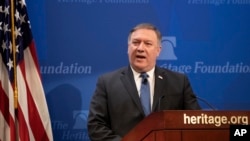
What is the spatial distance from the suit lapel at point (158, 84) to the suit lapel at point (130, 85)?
0.13 meters

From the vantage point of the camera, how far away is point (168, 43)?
4625mm

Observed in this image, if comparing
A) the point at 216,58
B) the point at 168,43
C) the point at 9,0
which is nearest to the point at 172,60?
the point at 168,43

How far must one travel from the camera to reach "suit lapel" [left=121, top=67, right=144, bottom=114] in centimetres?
358

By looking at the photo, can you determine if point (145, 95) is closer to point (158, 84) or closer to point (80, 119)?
point (158, 84)

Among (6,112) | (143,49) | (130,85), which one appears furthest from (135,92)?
(6,112)

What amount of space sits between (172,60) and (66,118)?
1237mm

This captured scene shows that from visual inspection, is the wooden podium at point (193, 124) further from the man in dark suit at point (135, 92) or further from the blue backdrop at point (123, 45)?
the blue backdrop at point (123, 45)

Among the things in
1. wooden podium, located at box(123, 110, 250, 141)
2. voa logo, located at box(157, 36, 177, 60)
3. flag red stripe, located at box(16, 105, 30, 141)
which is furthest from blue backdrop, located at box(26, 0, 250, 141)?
wooden podium, located at box(123, 110, 250, 141)

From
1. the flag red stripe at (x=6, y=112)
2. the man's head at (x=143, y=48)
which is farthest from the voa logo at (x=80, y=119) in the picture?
the man's head at (x=143, y=48)

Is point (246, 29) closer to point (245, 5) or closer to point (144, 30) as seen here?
point (245, 5)

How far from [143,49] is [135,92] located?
36 cm

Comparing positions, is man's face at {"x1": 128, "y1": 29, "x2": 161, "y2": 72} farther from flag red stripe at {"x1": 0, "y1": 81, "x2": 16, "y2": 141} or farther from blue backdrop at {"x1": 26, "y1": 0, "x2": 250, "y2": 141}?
flag red stripe at {"x1": 0, "y1": 81, "x2": 16, "y2": 141}

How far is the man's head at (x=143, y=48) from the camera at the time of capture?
366 cm

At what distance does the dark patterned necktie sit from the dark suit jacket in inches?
2.0
